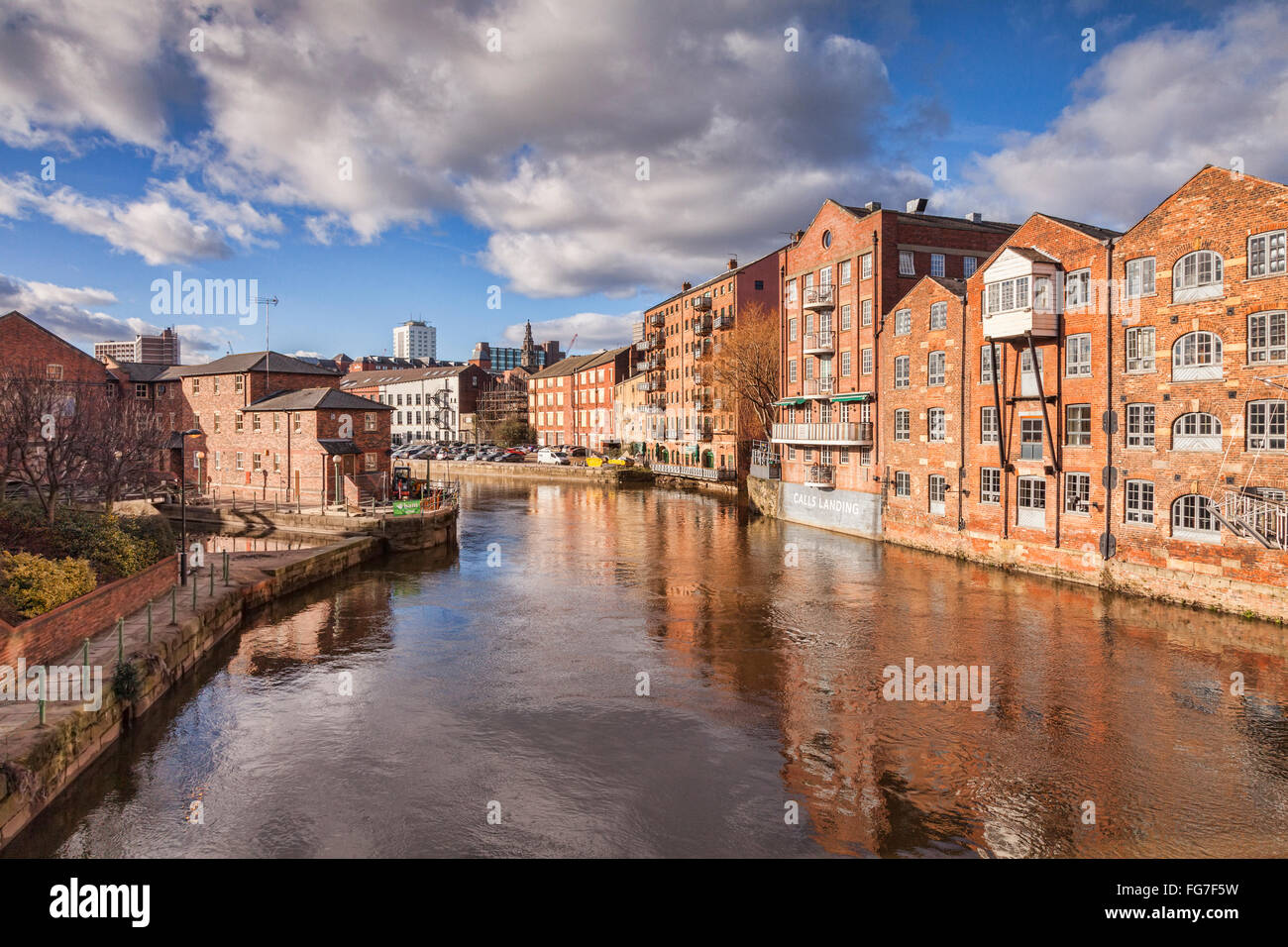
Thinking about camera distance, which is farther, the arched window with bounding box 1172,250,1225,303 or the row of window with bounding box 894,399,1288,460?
the arched window with bounding box 1172,250,1225,303

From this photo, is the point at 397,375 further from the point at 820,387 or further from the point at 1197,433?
the point at 1197,433

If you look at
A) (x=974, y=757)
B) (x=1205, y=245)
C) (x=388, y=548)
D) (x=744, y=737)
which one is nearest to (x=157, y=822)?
(x=744, y=737)

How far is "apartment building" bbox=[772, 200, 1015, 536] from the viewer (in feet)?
121

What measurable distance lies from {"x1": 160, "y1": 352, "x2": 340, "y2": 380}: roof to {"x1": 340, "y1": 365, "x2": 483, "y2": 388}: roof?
190 feet

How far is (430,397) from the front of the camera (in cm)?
11162

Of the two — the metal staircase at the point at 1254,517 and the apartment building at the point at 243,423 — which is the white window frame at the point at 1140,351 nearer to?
the metal staircase at the point at 1254,517

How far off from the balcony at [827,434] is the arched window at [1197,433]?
50.5 ft

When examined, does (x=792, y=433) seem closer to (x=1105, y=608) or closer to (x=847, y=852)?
(x=1105, y=608)

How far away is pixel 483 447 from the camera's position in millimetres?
94062

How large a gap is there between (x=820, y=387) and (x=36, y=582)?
35083mm

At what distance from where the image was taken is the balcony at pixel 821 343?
133ft

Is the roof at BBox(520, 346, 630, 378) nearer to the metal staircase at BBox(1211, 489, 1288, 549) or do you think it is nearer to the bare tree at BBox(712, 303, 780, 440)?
the bare tree at BBox(712, 303, 780, 440)

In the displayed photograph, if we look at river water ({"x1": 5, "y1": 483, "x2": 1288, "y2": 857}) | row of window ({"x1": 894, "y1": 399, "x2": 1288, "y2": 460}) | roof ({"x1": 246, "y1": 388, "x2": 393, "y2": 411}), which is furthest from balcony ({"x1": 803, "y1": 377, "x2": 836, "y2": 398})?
roof ({"x1": 246, "y1": 388, "x2": 393, "y2": 411})

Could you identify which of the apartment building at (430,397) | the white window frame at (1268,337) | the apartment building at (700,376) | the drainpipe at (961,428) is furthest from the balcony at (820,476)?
the apartment building at (430,397)
